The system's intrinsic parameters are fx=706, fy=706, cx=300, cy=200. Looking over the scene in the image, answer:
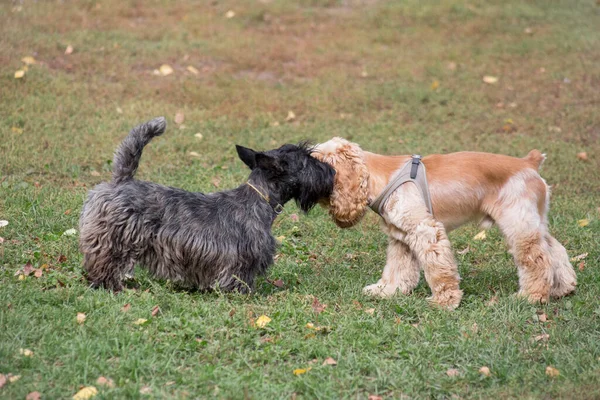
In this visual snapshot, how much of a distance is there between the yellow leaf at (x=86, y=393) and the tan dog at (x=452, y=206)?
2.68m

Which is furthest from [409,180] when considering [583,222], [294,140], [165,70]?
[165,70]

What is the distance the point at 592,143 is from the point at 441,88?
10.4 ft

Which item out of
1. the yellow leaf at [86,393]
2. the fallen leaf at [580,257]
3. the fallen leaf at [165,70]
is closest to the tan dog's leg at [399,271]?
the fallen leaf at [580,257]

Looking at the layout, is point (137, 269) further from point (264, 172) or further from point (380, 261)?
point (380, 261)

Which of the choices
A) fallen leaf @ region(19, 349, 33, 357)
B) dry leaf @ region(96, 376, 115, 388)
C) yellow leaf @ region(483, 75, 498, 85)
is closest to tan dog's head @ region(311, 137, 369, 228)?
dry leaf @ region(96, 376, 115, 388)

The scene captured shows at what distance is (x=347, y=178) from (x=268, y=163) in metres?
0.72

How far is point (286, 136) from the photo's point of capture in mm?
11336

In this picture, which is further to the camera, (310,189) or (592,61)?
(592,61)

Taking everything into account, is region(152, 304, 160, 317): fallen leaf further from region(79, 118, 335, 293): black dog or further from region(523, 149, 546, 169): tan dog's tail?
region(523, 149, 546, 169): tan dog's tail

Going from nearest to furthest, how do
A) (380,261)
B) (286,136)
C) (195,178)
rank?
1. (380,261)
2. (195,178)
3. (286,136)

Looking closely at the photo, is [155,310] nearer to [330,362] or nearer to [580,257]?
[330,362]

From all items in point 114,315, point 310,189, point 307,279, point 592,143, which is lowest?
point 592,143

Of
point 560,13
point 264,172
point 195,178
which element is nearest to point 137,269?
point 264,172

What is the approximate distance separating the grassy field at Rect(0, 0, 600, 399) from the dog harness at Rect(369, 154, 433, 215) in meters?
0.88
